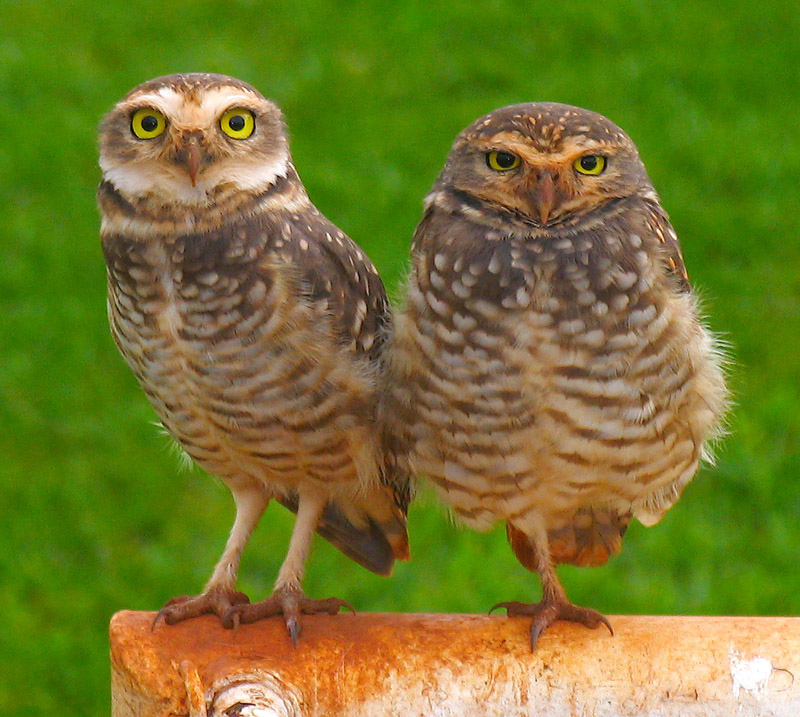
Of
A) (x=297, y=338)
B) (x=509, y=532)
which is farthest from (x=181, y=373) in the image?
(x=509, y=532)

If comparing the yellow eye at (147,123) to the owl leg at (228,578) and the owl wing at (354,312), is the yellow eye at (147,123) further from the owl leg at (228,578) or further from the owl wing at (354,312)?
the owl leg at (228,578)

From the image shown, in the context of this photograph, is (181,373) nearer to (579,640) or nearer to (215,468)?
(215,468)

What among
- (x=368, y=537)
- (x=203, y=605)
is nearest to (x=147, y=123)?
(x=203, y=605)

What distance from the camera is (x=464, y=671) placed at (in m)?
2.82

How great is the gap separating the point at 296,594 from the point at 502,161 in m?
1.02

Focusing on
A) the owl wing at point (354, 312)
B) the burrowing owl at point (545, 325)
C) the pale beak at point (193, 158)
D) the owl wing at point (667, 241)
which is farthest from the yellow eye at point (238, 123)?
the owl wing at point (667, 241)

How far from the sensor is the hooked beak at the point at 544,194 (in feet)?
8.98

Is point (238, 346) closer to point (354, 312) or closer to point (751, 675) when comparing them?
point (354, 312)

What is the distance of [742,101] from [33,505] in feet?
12.6

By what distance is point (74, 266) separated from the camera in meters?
6.09

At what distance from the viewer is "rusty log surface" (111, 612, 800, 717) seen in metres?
2.77

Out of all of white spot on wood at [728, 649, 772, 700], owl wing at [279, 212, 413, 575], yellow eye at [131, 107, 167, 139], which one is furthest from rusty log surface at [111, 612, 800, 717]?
yellow eye at [131, 107, 167, 139]

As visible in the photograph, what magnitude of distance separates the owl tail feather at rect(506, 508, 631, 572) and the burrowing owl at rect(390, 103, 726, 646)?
0.29 m

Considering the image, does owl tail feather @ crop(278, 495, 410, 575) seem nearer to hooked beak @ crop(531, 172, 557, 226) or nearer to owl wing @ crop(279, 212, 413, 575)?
owl wing @ crop(279, 212, 413, 575)
